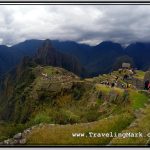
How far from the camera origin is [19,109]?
14328 millimetres

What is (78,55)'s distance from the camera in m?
14.5

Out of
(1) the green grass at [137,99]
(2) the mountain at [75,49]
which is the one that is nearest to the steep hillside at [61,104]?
(1) the green grass at [137,99]

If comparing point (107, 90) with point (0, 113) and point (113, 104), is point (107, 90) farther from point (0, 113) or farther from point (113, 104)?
point (0, 113)

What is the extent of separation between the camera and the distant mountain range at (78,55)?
14.2m

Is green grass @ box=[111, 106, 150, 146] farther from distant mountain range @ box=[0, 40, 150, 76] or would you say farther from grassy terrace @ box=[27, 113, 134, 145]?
distant mountain range @ box=[0, 40, 150, 76]

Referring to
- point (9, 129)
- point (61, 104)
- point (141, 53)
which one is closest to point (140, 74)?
point (141, 53)

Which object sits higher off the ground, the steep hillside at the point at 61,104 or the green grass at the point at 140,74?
the green grass at the point at 140,74

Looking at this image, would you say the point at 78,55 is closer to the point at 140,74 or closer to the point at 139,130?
the point at 140,74

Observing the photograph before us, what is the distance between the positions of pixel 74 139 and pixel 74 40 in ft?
6.08

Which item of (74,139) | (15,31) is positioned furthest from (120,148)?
(15,31)

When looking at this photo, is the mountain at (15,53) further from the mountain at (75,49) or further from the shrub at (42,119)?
the shrub at (42,119)

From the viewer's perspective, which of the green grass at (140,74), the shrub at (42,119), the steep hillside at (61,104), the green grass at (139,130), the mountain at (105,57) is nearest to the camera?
the green grass at (139,130)

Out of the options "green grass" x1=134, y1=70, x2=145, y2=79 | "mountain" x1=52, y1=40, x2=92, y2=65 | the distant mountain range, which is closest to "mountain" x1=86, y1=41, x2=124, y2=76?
the distant mountain range

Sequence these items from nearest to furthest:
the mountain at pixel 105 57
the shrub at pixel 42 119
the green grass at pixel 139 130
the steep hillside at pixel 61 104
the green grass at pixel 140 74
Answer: the green grass at pixel 139 130
the steep hillside at pixel 61 104
the shrub at pixel 42 119
the green grass at pixel 140 74
the mountain at pixel 105 57
